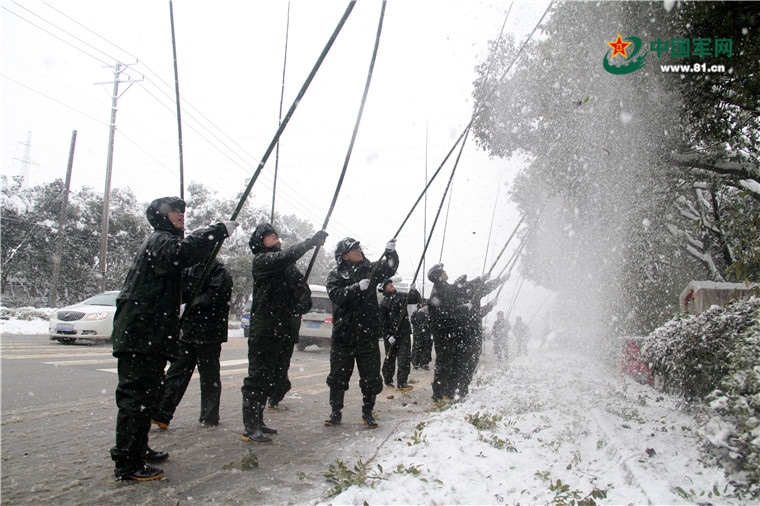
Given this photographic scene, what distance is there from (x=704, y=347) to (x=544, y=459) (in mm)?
1554

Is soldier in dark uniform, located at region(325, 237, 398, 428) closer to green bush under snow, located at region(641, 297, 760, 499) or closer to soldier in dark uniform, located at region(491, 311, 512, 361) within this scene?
green bush under snow, located at region(641, 297, 760, 499)

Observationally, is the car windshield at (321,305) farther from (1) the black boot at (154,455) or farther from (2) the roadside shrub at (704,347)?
(1) the black boot at (154,455)

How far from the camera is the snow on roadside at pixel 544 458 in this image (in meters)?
2.69

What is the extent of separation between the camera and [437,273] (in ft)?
22.2

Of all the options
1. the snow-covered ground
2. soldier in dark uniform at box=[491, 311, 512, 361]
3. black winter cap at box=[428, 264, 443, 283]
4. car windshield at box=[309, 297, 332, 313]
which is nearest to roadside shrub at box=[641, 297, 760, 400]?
the snow-covered ground

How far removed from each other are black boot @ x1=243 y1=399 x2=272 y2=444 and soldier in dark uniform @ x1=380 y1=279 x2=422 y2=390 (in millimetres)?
3169

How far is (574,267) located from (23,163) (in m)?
59.9

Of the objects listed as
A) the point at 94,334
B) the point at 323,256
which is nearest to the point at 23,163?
the point at 323,256

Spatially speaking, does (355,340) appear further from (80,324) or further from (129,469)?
(80,324)

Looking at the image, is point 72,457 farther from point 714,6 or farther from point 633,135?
point 633,135

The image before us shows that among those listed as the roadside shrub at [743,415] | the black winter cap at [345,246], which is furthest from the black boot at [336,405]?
→ the roadside shrub at [743,415]

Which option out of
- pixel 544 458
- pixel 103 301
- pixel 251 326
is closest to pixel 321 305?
pixel 103 301

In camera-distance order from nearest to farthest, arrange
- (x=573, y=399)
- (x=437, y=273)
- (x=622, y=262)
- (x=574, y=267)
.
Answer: (x=573, y=399) < (x=437, y=273) < (x=622, y=262) < (x=574, y=267)

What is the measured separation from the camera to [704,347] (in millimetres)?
3693
